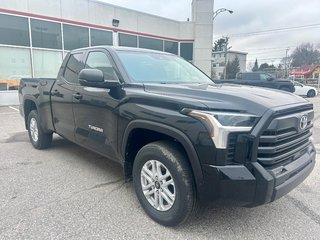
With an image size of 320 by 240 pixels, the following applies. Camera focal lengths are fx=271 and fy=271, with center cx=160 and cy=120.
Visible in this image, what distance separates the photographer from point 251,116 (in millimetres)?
2223

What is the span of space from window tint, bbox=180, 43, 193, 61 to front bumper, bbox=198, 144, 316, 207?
2066 centimetres

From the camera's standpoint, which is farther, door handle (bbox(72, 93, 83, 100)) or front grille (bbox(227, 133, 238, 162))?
door handle (bbox(72, 93, 83, 100))

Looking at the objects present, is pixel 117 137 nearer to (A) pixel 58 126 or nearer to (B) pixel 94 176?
(B) pixel 94 176

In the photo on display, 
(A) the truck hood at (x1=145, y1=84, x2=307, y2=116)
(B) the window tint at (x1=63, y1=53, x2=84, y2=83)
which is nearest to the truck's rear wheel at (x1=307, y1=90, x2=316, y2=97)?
(A) the truck hood at (x1=145, y1=84, x2=307, y2=116)

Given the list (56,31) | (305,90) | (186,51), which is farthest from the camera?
(186,51)

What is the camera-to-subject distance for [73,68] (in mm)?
4312

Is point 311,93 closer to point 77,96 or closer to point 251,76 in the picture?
point 251,76

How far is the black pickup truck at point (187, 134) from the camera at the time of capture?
2221 millimetres

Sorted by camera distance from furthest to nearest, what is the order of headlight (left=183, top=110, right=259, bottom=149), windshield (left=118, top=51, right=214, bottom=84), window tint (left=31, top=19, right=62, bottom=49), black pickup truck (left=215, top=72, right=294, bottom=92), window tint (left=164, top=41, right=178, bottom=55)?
1. window tint (left=164, top=41, right=178, bottom=55)
2. black pickup truck (left=215, top=72, right=294, bottom=92)
3. window tint (left=31, top=19, right=62, bottom=49)
4. windshield (left=118, top=51, right=214, bottom=84)
5. headlight (left=183, top=110, right=259, bottom=149)

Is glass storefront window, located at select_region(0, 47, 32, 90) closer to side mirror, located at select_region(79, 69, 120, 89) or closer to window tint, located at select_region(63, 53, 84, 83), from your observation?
window tint, located at select_region(63, 53, 84, 83)

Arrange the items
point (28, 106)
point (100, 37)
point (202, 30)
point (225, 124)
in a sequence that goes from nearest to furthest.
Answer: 1. point (225, 124)
2. point (28, 106)
3. point (100, 37)
4. point (202, 30)

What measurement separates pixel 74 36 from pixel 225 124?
15.3 m

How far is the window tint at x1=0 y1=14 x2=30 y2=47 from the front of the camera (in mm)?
13156

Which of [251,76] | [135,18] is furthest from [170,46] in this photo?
[251,76]
